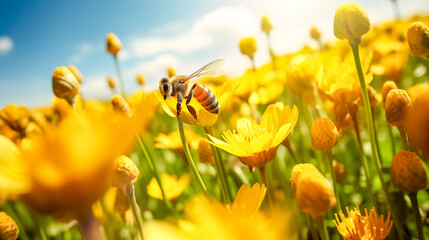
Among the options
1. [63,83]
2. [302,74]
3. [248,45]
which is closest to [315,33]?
[248,45]

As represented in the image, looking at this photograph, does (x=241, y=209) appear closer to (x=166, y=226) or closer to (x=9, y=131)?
(x=166, y=226)

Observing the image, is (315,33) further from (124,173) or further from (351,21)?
(124,173)

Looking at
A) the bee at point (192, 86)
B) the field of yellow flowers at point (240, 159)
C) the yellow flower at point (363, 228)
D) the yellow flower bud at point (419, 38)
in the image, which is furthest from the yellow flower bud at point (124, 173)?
the yellow flower bud at point (419, 38)

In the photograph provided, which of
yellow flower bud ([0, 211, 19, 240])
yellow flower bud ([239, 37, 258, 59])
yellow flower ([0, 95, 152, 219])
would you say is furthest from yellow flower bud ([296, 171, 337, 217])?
yellow flower bud ([239, 37, 258, 59])

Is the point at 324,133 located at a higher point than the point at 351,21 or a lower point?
lower

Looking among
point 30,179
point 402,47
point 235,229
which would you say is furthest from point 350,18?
point 402,47

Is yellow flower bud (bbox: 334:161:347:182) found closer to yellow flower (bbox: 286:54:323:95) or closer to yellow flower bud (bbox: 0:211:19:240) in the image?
yellow flower (bbox: 286:54:323:95)
